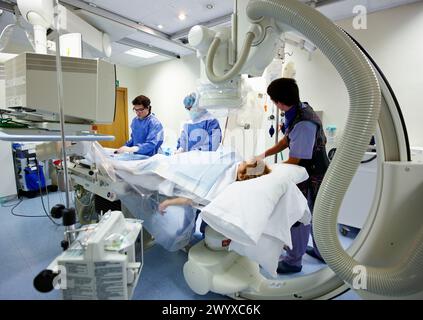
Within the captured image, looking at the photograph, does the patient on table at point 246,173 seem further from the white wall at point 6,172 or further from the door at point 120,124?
the door at point 120,124

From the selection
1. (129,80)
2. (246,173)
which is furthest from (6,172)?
(246,173)

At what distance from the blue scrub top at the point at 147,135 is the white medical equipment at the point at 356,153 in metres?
1.55

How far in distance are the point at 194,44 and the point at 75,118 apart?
0.65 m

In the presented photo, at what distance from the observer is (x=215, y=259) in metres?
1.41

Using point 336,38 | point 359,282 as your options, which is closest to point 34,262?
point 359,282

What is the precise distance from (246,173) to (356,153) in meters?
0.74

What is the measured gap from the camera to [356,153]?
0.68m

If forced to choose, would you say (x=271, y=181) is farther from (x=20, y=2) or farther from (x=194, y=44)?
(x=20, y=2)

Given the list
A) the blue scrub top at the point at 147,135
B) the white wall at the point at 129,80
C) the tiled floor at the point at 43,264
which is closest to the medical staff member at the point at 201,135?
the blue scrub top at the point at 147,135

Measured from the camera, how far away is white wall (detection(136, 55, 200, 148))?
182 inches

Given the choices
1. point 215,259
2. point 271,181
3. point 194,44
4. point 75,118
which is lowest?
point 215,259

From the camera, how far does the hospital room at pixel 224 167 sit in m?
0.70

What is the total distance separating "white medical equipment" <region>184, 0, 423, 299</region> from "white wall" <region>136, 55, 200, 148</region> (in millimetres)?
3652

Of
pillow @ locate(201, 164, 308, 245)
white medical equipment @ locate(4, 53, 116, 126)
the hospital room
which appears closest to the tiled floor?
the hospital room
